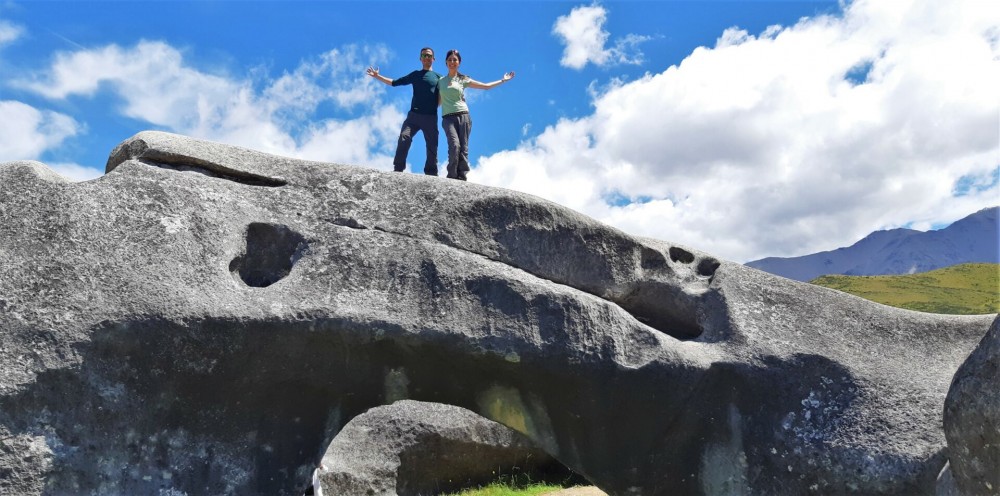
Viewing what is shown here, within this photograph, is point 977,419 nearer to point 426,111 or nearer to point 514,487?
point 426,111

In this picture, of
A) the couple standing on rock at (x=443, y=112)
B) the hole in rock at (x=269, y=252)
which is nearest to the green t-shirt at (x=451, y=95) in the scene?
the couple standing on rock at (x=443, y=112)

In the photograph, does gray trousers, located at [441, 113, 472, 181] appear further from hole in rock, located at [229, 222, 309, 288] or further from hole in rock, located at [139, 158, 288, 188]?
hole in rock, located at [229, 222, 309, 288]

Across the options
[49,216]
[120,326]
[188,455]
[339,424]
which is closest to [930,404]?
[339,424]

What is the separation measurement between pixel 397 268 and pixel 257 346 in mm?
1505

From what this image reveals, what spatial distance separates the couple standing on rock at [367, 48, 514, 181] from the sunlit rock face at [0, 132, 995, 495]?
2980 mm

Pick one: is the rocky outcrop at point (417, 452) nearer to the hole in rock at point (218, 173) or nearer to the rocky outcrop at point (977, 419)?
the hole in rock at point (218, 173)

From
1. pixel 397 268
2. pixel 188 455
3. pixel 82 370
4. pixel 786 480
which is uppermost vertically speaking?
pixel 397 268

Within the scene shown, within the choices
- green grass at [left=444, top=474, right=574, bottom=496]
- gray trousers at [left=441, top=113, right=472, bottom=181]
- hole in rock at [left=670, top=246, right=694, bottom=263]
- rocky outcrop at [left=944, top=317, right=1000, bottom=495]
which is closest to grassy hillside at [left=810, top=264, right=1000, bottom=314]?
green grass at [left=444, top=474, right=574, bottom=496]

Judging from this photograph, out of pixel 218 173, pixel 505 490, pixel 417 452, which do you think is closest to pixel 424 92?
pixel 218 173

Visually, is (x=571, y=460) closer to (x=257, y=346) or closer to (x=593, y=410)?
(x=593, y=410)

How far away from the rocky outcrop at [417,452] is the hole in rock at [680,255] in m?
6.08

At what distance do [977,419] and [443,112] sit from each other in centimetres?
788

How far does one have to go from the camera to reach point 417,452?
14.5 metres

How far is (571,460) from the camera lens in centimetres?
860
